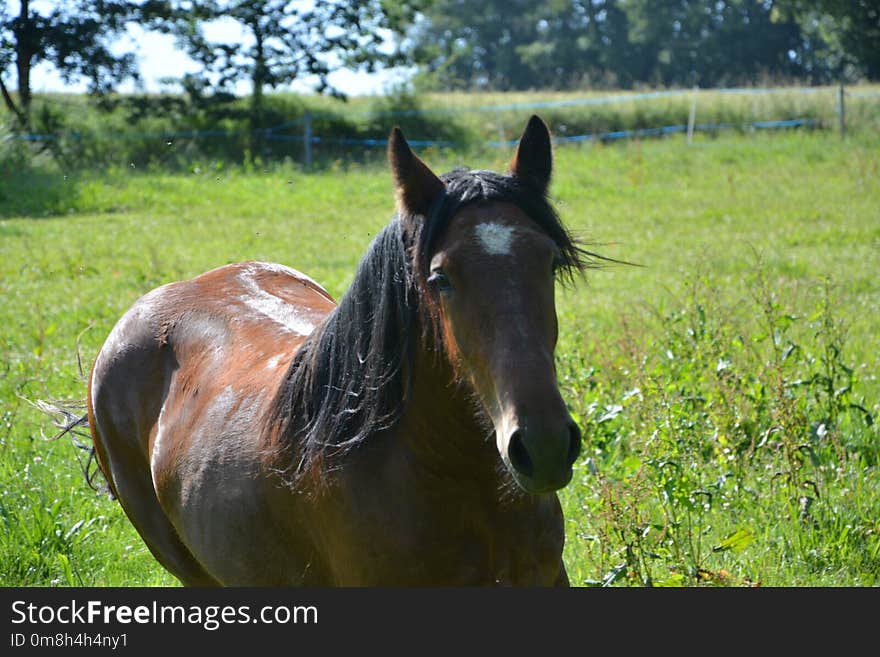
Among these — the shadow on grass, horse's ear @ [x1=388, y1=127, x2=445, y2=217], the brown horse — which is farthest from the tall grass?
horse's ear @ [x1=388, y1=127, x2=445, y2=217]

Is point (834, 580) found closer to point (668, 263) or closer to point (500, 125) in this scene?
point (668, 263)

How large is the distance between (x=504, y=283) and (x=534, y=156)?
0.55 m

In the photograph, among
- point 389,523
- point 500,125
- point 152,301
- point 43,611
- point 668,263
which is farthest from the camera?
point 500,125

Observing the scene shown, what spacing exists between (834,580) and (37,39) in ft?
67.4

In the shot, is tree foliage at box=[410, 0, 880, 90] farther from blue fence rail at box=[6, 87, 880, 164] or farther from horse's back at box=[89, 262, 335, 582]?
horse's back at box=[89, 262, 335, 582]

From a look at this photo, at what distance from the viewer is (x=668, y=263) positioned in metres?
11.3

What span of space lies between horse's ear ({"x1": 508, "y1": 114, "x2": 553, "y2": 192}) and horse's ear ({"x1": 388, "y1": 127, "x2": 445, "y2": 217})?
235 mm

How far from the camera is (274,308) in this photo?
3.97 m

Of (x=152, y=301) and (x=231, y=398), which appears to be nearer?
(x=231, y=398)

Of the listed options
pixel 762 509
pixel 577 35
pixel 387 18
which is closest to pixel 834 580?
pixel 762 509

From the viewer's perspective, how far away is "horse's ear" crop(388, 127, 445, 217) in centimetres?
275

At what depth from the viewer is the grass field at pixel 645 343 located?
4.34 meters

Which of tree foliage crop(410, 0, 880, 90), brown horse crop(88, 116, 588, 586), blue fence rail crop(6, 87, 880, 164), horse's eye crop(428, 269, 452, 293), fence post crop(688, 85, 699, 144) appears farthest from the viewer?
tree foliage crop(410, 0, 880, 90)

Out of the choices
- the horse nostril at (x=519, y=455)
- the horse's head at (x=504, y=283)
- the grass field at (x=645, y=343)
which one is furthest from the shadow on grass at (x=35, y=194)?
the horse nostril at (x=519, y=455)
